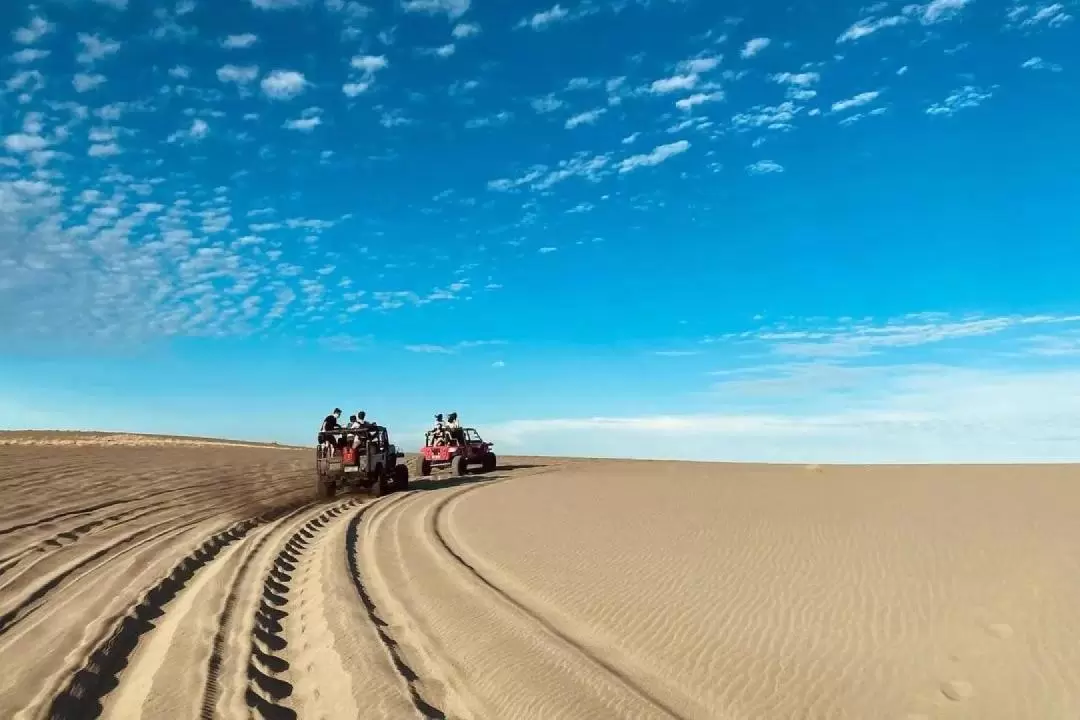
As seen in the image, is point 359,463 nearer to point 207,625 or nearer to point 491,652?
point 207,625

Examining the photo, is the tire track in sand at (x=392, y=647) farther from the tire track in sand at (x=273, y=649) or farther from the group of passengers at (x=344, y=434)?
the group of passengers at (x=344, y=434)

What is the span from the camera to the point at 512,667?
19.2 feet

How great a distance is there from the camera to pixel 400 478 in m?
22.5

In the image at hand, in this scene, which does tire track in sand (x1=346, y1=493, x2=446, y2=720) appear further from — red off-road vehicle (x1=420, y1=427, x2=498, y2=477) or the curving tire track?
red off-road vehicle (x1=420, y1=427, x2=498, y2=477)

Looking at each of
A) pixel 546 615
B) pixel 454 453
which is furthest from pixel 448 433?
pixel 546 615

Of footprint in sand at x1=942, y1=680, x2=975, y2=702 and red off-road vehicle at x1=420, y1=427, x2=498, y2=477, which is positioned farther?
red off-road vehicle at x1=420, y1=427, x2=498, y2=477

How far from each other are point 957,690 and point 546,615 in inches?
139

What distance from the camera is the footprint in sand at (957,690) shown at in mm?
5418

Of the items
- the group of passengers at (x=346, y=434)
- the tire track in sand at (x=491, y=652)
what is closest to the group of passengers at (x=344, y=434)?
the group of passengers at (x=346, y=434)

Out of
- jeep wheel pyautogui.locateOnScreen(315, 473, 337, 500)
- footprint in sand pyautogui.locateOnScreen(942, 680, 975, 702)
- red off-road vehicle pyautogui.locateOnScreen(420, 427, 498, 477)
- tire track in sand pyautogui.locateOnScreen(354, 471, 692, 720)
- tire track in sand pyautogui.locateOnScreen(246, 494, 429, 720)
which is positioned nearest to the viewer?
tire track in sand pyautogui.locateOnScreen(246, 494, 429, 720)

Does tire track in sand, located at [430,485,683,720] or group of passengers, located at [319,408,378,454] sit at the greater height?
group of passengers, located at [319,408,378,454]

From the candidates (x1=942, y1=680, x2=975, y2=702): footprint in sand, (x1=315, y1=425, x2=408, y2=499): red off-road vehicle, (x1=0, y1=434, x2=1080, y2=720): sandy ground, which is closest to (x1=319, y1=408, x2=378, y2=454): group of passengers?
(x1=315, y1=425, x2=408, y2=499): red off-road vehicle

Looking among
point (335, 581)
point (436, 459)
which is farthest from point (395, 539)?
point (436, 459)

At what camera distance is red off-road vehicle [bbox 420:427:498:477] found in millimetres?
28875
